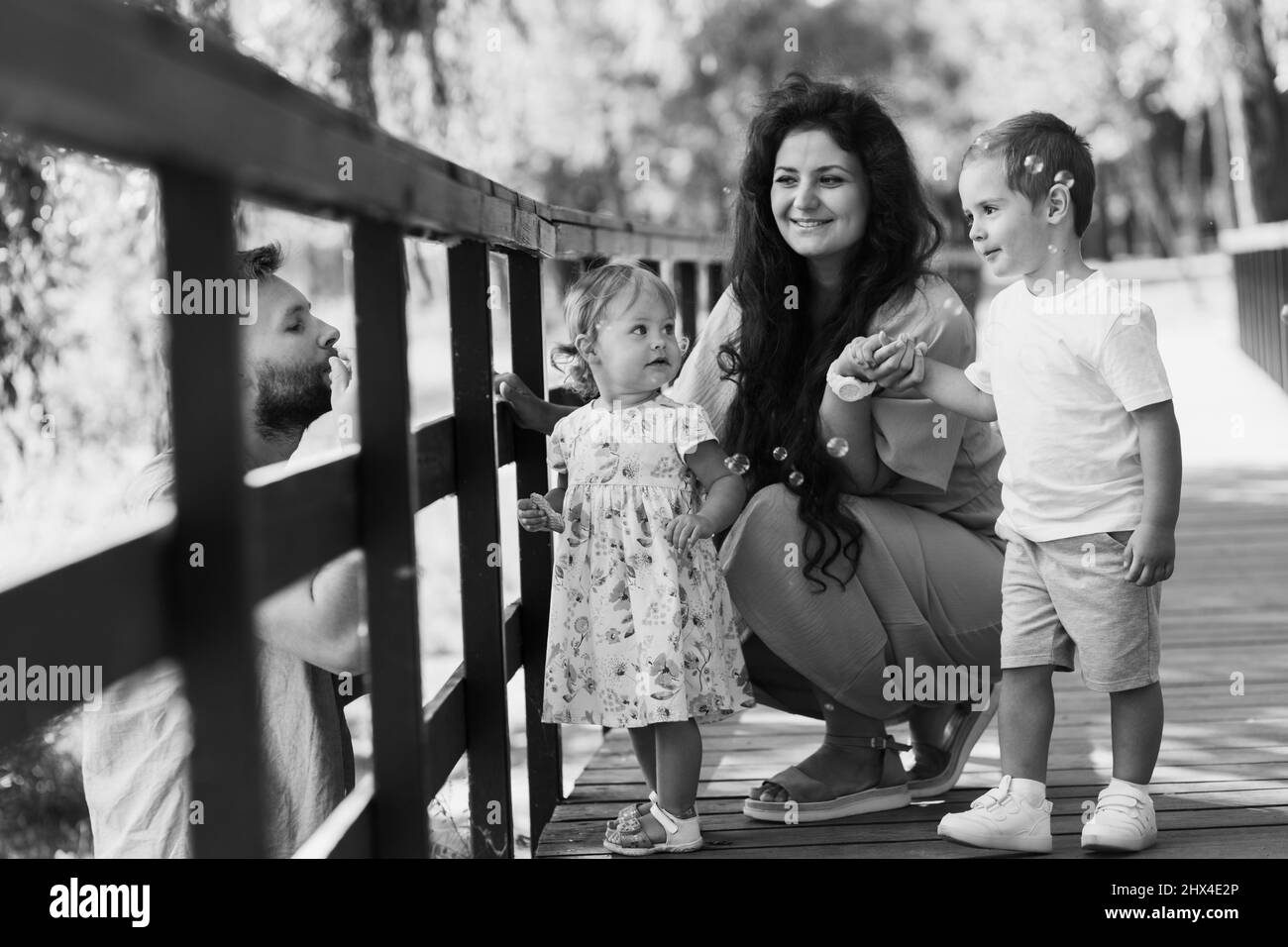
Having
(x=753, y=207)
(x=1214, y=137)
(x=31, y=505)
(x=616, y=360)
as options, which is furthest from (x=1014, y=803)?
(x=1214, y=137)

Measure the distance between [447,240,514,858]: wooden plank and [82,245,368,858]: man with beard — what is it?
19 centimetres

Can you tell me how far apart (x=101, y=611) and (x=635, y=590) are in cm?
147

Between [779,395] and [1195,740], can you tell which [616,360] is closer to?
[779,395]

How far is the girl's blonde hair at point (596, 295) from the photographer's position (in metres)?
2.71

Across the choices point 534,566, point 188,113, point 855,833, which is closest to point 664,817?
point 855,833

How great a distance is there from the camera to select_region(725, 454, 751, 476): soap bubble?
111 inches

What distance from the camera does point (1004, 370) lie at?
2607 mm

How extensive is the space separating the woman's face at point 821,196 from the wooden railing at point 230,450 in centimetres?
76

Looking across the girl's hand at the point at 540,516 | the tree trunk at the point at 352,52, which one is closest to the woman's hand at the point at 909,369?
the girl's hand at the point at 540,516

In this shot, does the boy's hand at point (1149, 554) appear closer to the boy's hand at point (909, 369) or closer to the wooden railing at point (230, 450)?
the boy's hand at point (909, 369)

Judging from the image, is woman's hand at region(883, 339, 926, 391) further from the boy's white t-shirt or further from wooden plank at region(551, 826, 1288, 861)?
wooden plank at region(551, 826, 1288, 861)

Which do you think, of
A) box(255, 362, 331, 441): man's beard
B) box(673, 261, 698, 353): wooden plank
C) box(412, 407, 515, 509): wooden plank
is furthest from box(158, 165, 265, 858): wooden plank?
box(673, 261, 698, 353): wooden plank

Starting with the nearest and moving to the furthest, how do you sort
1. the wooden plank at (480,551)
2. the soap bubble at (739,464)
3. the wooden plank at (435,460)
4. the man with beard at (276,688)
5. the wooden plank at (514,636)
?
the man with beard at (276,688)
the wooden plank at (435,460)
the wooden plank at (480,551)
the soap bubble at (739,464)
the wooden plank at (514,636)

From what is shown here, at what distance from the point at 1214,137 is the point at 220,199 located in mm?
26202
